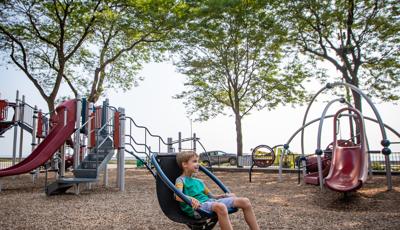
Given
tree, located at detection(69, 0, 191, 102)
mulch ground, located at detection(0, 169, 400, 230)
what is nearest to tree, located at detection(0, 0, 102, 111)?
tree, located at detection(69, 0, 191, 102)

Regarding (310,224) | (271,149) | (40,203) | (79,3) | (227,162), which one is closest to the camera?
(310,224)

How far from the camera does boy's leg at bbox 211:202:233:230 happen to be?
3051mm

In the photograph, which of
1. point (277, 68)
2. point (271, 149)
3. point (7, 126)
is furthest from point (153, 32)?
point (271, 149)

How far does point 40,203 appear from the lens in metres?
6.70

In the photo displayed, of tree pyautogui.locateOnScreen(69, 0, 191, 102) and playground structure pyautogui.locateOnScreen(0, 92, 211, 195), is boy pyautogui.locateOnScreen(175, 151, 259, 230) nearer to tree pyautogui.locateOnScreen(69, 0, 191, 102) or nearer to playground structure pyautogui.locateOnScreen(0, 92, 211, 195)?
playground structure pyautogui.locateOnScreen(0, 92, 211, 195)

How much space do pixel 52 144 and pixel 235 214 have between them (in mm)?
5295

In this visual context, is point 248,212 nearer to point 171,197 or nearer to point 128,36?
point 171,197

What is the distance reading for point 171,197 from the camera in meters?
3.66

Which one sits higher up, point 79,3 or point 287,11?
point 79,3

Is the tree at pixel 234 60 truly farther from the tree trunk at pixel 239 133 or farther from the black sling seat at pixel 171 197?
the black sling seat at pixel 171 197

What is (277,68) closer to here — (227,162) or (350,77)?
(350,77)

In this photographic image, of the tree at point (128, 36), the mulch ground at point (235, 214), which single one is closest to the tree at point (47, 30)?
the tree at point (128, 36)

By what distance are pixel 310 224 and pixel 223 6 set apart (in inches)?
542

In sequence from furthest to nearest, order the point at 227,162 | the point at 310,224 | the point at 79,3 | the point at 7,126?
the point at 227,162 < the point at 79,3 < the point at 7,126 < the point at 310,224
